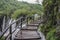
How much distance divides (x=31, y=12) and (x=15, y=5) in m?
1.54

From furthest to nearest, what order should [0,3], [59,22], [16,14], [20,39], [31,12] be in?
[31,12] → [16,14] → [0,3] → [20,39] → [59,22]

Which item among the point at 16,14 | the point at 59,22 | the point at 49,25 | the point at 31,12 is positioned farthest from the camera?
the point at 31,12

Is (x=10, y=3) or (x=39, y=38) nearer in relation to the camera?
(x=39, y=38)

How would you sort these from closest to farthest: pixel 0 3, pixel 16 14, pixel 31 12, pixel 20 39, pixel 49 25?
pixel 49 25 < pixel 20 39 < pixel 0 3 < pixel 16 14 < pixel 31 12

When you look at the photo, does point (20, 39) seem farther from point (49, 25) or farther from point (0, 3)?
point (0, 3)

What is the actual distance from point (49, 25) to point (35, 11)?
800 centimetres

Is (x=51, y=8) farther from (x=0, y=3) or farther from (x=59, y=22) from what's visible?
(x=0, y=3)

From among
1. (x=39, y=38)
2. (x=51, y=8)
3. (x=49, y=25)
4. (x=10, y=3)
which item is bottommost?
(x=39, y=38)

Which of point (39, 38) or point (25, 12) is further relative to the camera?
point (25, 12)

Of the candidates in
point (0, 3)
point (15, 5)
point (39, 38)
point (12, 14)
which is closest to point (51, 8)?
point (39, 38)

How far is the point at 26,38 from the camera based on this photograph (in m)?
6.62

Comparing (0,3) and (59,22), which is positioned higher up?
(0,3)

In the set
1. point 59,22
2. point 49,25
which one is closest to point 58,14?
point 59,22

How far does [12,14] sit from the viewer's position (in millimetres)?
13000
